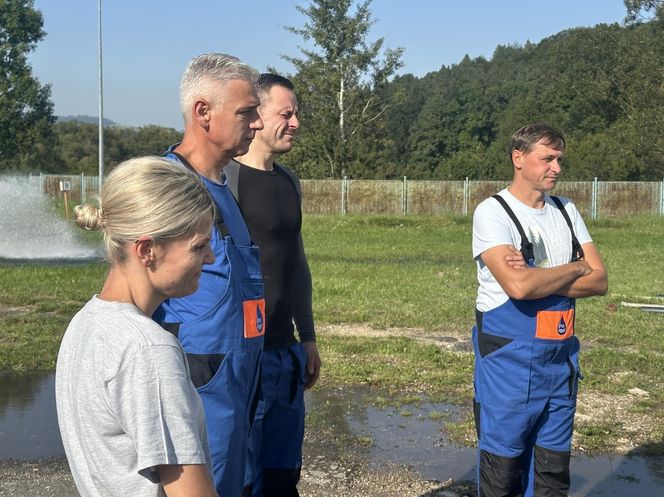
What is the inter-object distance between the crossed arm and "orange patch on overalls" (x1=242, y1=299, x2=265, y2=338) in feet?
4.68

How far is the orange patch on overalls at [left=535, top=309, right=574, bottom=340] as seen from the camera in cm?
381

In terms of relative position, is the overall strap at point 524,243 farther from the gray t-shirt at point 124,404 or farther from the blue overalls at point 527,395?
the gray t-shirt at point 124,404

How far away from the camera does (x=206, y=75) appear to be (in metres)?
2.86

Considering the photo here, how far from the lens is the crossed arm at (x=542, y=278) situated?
12.3 feet

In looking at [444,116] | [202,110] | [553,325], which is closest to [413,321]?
[553,325]

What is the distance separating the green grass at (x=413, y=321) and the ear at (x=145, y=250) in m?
4.65

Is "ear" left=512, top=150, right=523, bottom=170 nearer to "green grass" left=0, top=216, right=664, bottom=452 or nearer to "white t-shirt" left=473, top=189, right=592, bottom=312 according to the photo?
"white t-shirt" left=473, top=189, right=592, bottom=312

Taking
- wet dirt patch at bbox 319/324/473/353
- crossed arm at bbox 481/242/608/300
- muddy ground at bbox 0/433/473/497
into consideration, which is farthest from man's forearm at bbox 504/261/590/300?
wet dirt patch at bbox 319/324/473/353

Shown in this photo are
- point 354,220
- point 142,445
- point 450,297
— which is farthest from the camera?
point 354,220

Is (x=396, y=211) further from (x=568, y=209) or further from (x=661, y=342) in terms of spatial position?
(x=568, y=209)

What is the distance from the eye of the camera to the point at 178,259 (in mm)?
1856

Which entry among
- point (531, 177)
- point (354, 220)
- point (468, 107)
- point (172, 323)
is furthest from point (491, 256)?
point (468, 107)

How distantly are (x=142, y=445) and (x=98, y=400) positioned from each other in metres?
0.13

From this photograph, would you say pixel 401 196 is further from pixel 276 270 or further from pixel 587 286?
pixel 276 270
